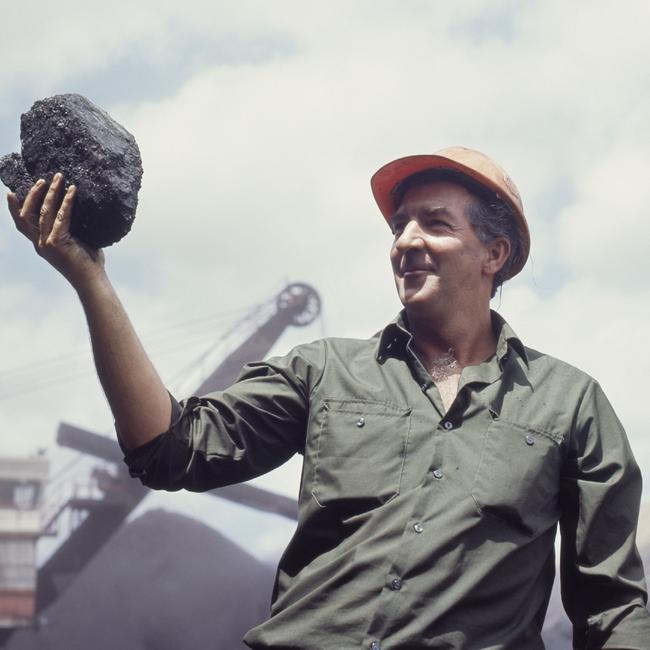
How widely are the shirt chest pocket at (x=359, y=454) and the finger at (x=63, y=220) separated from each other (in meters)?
0.54

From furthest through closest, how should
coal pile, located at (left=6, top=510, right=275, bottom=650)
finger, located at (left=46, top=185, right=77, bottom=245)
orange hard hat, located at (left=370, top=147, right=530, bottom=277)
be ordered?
coal pile, located at (left=6, top=510, right=275, bottom=650)
orange hard hat, located at (left=370, top=147, right=530, bottom=277)
finger, located at (left=46, top=185, right=77, bottom=245)

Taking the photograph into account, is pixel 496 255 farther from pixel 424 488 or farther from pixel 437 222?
pixel 424 488

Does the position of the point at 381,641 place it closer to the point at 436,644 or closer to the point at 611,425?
the point at 436,644

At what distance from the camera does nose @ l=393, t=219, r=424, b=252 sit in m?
1.86

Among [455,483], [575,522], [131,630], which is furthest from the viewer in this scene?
[131,630]

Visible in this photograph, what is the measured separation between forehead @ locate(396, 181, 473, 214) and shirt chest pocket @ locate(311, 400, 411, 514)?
1.47 ft

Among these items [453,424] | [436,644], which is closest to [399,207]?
[453,424]

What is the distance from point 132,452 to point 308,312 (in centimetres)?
1212

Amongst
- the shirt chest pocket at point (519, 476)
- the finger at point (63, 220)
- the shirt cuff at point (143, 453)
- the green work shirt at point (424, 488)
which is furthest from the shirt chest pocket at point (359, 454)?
the finger at point (63, 220)

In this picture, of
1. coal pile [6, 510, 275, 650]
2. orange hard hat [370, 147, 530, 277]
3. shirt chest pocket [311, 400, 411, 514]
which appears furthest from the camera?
coal pile [6, 510, 275, 650]

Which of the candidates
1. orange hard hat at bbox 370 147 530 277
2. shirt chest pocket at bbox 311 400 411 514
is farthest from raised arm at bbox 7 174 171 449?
orange hard hat at bbox 370 147 530 277

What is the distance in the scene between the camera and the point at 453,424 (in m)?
1.67

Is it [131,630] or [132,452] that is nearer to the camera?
[132,452]

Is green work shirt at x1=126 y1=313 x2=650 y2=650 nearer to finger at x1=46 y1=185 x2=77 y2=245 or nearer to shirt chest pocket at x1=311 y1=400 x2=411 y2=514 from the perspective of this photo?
shirt chest pocket at x1=311 y1=400 x2=411 y2=514
